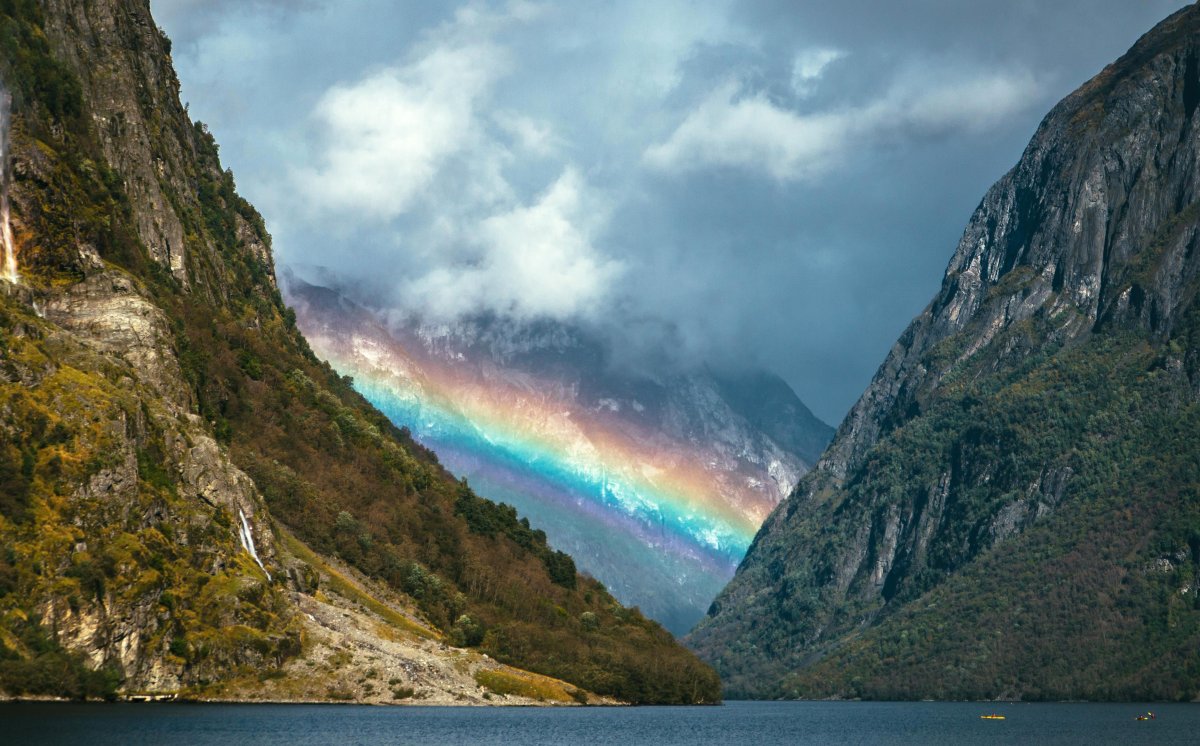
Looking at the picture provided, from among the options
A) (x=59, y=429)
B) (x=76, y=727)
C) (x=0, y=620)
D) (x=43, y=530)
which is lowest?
(x=76, y=727)

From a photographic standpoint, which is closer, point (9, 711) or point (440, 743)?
point (9, 711)

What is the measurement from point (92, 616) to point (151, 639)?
13.4 meters

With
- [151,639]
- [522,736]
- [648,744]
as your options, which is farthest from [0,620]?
[648,744]

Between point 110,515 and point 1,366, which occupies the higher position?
point 1,366

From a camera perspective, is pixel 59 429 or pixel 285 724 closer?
pixel 285 724

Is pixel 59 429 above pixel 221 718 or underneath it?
above

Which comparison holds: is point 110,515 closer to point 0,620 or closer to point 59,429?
point 59,429

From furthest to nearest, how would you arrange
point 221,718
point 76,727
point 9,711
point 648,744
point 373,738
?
1. point 648,744
2. point 221,718
3. point 373,738
4. point 9,711
5. point 76,727

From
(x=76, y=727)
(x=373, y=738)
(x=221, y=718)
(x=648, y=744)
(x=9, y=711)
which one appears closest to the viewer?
(x=76, y=727)

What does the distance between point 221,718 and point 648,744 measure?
56282mm

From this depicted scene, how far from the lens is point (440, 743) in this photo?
16800cm

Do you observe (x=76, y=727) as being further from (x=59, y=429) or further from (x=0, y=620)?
(x=59, y=429)

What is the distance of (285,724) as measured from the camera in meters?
176

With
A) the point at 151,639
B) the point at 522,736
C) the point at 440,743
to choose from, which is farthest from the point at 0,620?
the point at 522,736
